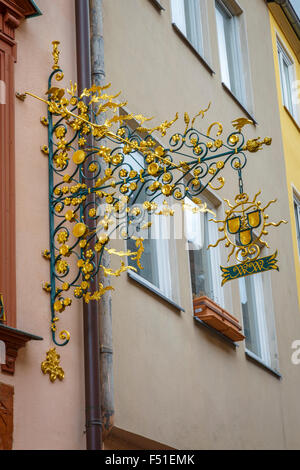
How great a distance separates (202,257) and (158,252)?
4.72 ft

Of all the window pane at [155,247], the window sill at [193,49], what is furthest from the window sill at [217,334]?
the window sill at [193,49]

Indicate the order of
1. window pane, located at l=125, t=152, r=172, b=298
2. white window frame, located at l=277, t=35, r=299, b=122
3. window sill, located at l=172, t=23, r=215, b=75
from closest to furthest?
1. window pane, located at l=125, t=152, r=172, b=298
2. window sill, located at l=172, t=23, r=215, b=75
3. white window frame, located at l=277, t=35, r=299, b=122

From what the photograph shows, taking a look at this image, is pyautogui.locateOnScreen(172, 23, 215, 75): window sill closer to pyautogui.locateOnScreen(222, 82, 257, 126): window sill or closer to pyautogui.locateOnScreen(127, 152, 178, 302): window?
pyautogui.locateOnScreen(222, 82, 257, 126): window sill

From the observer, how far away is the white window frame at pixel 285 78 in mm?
17609

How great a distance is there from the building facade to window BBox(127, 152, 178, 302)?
0.07ft

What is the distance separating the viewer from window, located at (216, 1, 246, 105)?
580 inches

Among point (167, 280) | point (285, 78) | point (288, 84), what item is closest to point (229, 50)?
point (285, 78)

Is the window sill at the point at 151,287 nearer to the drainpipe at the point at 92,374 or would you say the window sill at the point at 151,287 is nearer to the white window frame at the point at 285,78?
the drainpipe at the point at 92,374

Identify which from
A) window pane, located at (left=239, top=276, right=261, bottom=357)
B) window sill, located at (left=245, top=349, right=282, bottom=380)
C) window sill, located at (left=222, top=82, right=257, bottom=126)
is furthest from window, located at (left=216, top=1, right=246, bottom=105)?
window sill, located at (left=245, top=349, right=282, bottom=380)

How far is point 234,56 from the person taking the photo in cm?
1514

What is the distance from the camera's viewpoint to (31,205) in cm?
823

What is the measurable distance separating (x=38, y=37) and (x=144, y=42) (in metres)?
2.48

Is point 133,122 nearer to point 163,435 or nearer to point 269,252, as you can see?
point 163,435

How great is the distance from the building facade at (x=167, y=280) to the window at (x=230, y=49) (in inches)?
1.0
